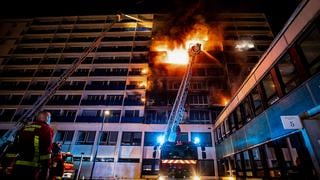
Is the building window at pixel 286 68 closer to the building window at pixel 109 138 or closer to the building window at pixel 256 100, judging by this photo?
the building window at pixel 256 100

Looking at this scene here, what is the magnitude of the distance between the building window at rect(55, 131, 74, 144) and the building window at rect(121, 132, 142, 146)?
28.8ft

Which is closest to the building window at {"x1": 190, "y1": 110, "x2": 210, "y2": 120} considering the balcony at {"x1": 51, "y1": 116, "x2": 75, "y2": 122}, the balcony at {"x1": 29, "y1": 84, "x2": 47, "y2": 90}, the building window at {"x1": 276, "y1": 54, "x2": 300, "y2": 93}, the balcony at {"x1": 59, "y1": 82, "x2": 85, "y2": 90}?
the building window at {"x1": 276, "y1": 54, "x2": 300, "y2": 93}

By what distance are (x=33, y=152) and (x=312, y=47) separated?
11152 millimetres

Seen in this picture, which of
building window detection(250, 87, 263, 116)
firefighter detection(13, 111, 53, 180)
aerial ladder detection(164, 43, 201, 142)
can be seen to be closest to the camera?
firefighter detection(13, 111, 53, 180)

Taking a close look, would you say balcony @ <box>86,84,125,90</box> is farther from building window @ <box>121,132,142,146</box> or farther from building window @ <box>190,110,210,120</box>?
building window @ <box>190,110,210,120</box>

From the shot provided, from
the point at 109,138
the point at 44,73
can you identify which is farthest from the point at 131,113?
the point at 44,73

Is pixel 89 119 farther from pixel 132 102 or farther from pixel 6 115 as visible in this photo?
pixel 6 115

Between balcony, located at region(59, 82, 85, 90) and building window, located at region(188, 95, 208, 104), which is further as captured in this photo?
balcony, located at region(59, 82, 85, 90)

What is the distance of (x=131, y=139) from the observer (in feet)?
90.4

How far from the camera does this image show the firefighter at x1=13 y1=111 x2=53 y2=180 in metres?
3.20

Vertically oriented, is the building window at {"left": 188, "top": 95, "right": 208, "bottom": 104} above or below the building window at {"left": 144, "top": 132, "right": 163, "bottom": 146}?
above

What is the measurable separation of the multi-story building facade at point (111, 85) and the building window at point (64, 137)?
0.16 meters

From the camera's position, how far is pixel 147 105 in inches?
1214

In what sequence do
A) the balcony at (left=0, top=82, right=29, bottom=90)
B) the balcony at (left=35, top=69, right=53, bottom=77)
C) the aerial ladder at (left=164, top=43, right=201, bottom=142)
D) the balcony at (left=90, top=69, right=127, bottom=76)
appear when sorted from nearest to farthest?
the aerial ladder at (left=164, top=43, right=201, bottom=142), the balcony at (left=0, top=82, right=29, bottom=90), the balcony at (left=90, top=69, right=127, bottom=76), the balcony at (left=35, top=69, right=53, bottom=77)
